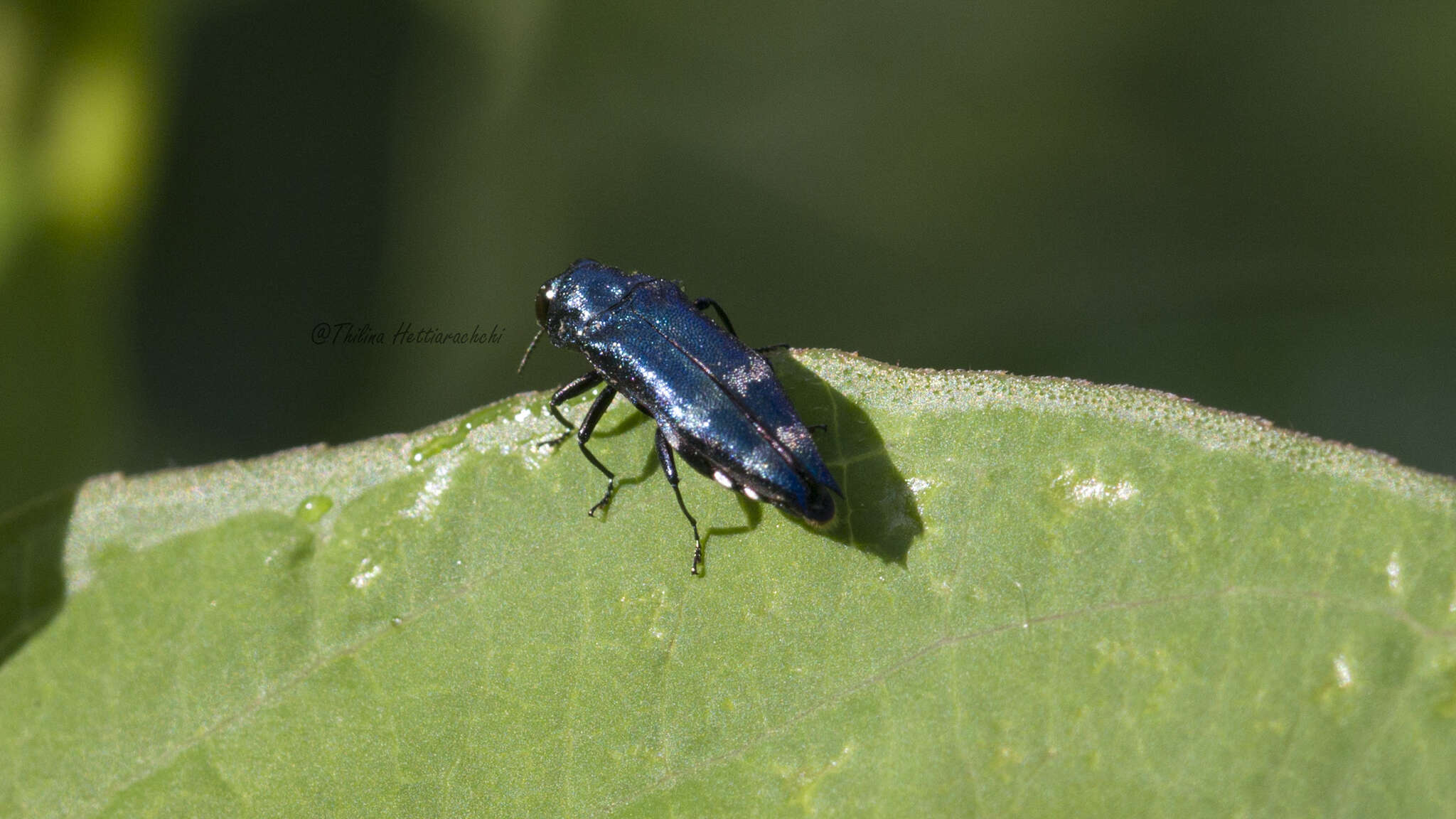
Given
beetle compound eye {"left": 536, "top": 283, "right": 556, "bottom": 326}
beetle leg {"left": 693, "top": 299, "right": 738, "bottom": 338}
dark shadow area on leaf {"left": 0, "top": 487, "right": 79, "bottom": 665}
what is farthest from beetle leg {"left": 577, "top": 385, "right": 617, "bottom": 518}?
dark shadow area on leaf {"left": 0, "top": 487, "right": 79, "bottom": 665}

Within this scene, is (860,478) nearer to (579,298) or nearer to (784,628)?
(784,628)

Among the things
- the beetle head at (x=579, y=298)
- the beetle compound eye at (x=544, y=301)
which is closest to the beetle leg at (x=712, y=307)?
the beetle head at (x=579, y=298)

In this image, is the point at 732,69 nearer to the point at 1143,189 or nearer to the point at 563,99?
the point at 563,99

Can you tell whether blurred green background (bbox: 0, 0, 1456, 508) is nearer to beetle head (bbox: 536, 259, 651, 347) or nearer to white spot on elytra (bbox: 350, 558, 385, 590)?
beetle head (bbox: 536, 259, 651, 347)

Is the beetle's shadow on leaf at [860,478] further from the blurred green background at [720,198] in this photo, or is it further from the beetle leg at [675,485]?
the blurred green background at [720,198]

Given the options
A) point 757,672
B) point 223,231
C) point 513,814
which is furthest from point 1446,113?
point 223,231

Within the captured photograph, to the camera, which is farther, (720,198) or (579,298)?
(720,198)

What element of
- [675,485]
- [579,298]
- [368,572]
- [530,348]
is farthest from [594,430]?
[530,348]
